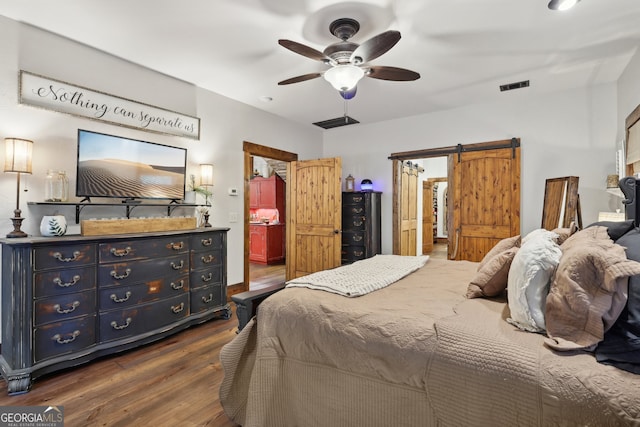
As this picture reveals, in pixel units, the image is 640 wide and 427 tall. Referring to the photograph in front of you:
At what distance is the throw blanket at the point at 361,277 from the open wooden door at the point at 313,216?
2264 millimetres

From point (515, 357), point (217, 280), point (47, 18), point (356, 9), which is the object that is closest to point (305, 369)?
point (515, 357)

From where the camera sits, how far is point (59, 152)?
2.72m

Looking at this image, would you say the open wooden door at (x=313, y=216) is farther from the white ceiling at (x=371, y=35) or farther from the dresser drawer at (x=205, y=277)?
the dresser drawer at (x=205, y=277)

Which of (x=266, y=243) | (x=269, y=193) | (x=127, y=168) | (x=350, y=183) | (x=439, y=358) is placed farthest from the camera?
(x=269, y=193)

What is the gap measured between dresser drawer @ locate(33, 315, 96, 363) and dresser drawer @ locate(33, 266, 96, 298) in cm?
23

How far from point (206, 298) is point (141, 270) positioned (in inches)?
31.0

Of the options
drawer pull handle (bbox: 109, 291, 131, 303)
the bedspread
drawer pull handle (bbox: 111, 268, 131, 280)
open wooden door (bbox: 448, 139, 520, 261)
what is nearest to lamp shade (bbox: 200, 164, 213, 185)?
drawer pull handle (bbox: 111, 268, 131, 280)

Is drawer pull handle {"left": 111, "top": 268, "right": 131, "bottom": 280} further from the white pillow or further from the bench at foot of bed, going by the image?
the white pillow

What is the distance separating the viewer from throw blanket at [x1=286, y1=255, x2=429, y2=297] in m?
1.82

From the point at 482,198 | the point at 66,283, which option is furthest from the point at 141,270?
the point at 482,198

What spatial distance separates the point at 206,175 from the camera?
374cm

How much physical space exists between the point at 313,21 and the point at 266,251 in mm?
5298

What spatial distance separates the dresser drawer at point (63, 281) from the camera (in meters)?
2.19

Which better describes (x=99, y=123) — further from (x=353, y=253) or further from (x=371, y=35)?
(x=353, y=253)
